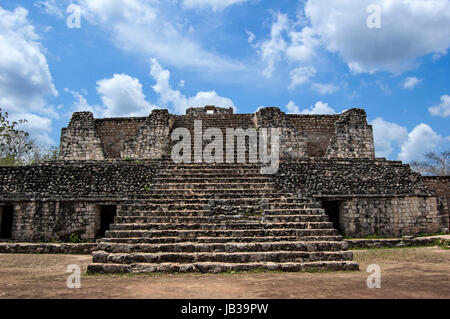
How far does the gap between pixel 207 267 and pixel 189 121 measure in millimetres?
11647

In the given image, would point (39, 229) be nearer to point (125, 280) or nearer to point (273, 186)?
point (125, 280)

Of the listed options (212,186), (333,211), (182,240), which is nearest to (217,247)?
(182,240)

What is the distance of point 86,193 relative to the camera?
11148 millimetres

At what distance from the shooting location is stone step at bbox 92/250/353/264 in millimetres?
6836

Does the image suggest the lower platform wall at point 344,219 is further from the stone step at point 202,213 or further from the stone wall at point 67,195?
the stone step at point 202,213

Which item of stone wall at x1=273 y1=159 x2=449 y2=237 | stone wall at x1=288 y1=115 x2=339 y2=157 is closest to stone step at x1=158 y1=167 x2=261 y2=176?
stone wall at x1=273 y1=159 x2=449 y2=237

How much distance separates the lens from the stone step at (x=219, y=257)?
22.4ft

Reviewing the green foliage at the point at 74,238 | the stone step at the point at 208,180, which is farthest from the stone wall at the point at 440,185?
the green foliage at the point at 74,238

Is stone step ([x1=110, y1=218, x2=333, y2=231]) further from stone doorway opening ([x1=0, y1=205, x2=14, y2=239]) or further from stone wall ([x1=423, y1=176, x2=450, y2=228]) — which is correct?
stone wall ([x1=423, y1=176, x2=450, y2=228])

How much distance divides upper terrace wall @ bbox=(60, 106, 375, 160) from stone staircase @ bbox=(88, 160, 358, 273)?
6382 mm

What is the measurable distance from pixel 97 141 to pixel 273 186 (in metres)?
10.2

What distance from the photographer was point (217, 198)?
9000 mm

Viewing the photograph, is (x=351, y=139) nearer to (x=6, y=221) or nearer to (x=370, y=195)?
(x=370, y=195)
